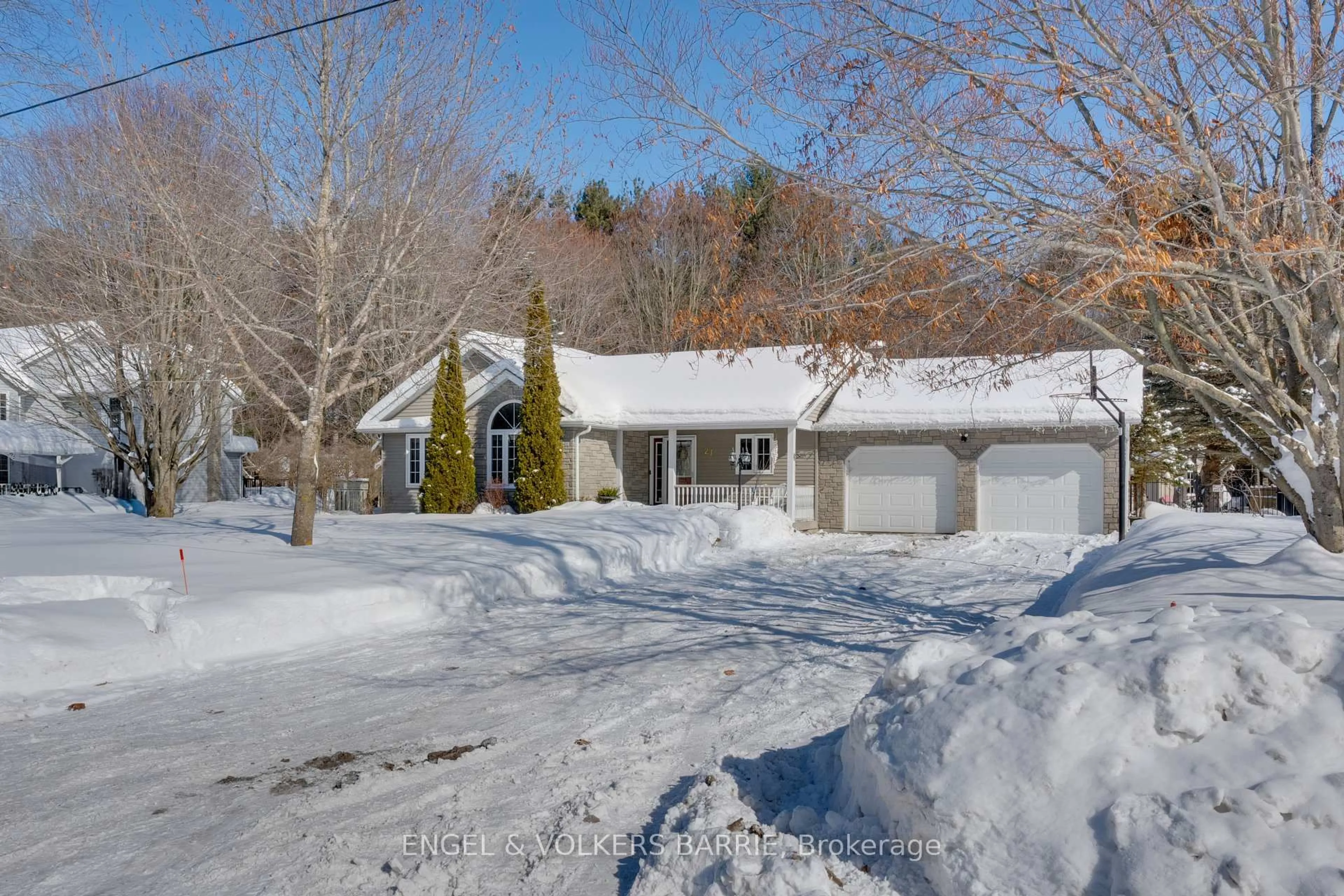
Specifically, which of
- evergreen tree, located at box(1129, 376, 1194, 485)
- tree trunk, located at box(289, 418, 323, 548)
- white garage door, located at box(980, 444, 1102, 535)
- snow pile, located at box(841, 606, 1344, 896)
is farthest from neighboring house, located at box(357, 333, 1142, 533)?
snow pile, located at box(841, 606, 1344, 896)

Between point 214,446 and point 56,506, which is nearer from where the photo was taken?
point 214,446

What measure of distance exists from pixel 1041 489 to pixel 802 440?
5.45m

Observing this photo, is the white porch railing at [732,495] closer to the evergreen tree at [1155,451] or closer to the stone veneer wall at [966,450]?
the stone veneer wall at [966,450]

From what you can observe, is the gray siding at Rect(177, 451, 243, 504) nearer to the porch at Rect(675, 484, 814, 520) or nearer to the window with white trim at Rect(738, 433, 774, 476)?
the porch at Rect(675, 484, 814, 520)

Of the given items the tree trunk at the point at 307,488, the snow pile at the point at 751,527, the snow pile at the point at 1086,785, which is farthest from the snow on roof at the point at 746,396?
the snow pile at the point at 1086,785

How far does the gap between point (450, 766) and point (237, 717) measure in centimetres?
195

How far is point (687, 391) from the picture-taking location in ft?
81.5

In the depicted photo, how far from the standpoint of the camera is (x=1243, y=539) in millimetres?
11305

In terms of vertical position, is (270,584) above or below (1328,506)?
below

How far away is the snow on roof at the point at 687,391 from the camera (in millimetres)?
23250

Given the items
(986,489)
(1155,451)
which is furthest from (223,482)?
(1155,451)

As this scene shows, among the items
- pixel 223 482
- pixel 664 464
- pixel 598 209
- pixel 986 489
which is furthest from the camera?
pixel 598 209

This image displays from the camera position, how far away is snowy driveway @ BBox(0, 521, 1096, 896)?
4.11m

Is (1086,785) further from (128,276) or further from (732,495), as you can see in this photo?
(732,495)
